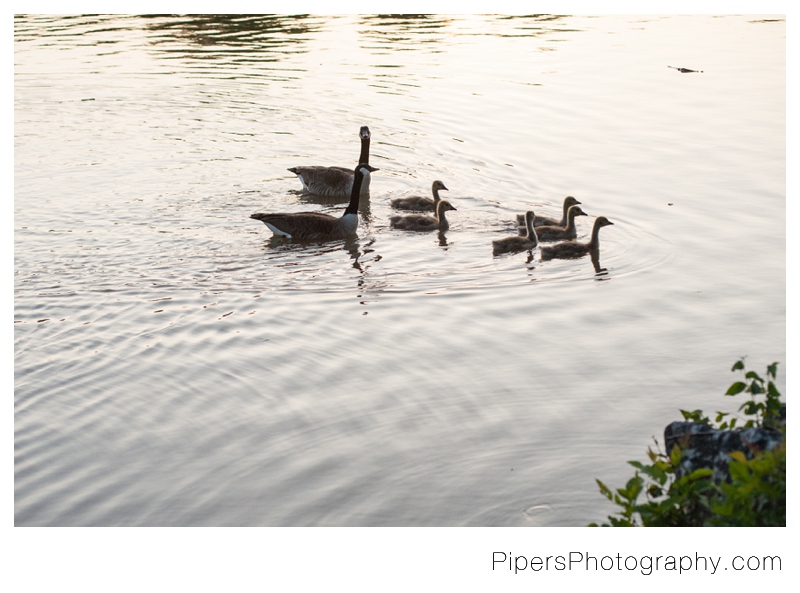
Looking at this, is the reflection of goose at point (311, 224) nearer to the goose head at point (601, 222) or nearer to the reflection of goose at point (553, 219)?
the reflection of goose at point (553, 219)

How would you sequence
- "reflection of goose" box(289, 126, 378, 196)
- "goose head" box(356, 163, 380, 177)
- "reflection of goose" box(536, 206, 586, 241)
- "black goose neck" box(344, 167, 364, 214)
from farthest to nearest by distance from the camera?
"reflection of goose" box(289, 126, 378, 196) < "goose head" box(356, 163, 380, 177) < "black goose neck" box(344, 167, 364, 214) < "reflection of goose" box(536, 206, 586, 241)

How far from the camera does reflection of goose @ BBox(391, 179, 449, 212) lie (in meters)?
16.9

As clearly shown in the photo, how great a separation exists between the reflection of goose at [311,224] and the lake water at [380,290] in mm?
293

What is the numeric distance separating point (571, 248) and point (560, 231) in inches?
32.7

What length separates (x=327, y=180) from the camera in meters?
18.3

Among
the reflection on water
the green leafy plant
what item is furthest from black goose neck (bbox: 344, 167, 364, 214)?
the reflection on water

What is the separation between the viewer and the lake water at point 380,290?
27.2 ft

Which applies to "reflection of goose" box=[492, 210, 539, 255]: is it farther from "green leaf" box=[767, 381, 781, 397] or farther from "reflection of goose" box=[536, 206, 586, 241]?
"green leaf" box=[767, 381, 781, 397]

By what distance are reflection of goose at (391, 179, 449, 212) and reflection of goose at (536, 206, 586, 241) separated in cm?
219

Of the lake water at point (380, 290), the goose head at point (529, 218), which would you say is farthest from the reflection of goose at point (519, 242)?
the lake water at point (380, 290)

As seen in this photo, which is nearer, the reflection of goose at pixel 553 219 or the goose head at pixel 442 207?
the reflection of goose at pixel 553 219

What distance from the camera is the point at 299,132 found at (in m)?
22.0

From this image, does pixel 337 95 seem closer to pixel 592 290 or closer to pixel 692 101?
pixel 692 101

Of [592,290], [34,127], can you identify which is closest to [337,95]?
[34,127]
